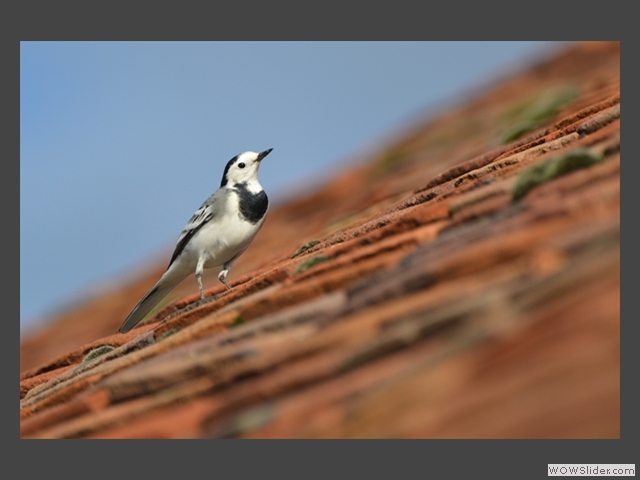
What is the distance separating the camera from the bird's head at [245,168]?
995cm

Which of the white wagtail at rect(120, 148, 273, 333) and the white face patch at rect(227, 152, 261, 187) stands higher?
the white face patch at rect(227, 152, 261, 187)

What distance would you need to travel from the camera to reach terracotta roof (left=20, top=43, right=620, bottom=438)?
3455mm

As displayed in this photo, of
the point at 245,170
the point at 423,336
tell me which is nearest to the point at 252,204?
the point at 245,170

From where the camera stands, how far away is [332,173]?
14.8 metres

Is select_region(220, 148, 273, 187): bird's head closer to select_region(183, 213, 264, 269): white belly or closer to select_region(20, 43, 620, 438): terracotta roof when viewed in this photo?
select_region(183, 213, 264, 269): white belly

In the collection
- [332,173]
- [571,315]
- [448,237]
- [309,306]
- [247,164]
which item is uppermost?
[332,173]

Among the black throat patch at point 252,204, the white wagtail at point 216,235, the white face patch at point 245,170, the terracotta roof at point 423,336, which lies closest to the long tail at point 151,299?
the white wagtail at point 216,235

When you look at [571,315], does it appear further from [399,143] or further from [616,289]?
[399,143]

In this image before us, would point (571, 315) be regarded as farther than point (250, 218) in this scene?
No

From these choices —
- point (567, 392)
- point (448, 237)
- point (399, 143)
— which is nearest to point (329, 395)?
point (567, 392)

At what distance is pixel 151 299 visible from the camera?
9258 mm

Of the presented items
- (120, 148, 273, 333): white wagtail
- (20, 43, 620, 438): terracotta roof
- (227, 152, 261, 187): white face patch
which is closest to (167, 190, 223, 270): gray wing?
(120, 148, 273, 333): white wagtail

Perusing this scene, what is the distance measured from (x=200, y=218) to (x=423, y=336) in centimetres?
576

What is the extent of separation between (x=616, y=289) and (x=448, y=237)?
1.29 m
